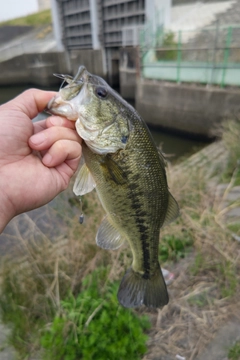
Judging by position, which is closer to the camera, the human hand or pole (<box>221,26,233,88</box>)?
the human hand

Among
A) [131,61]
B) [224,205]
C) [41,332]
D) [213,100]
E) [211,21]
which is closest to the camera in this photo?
[41,332]

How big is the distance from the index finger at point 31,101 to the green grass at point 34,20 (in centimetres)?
3883

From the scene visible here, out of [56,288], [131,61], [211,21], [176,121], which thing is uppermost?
[211,21]

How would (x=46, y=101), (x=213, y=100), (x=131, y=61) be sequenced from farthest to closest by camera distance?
(x=131, y=61)
(x=213, y=100)
(x=46, y=101)

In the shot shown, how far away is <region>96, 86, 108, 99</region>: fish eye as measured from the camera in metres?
1.49

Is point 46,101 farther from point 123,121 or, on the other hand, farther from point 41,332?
point 41,332

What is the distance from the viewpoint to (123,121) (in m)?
1.53

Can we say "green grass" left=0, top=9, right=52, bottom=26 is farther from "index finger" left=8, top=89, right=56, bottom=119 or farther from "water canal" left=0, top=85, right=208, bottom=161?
"index finger" left=8, top=89, right=56, bottom=119

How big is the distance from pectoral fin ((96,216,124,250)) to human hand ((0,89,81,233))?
0.43m

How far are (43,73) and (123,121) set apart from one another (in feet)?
78.9

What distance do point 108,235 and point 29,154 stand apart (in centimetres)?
80

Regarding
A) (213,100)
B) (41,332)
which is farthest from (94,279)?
(213,100)

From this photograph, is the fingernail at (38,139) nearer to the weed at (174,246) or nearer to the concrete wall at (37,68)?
the weed at (174,246)

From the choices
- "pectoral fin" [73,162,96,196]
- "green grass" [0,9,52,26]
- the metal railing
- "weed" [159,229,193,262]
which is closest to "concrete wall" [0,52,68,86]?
the metal railing
